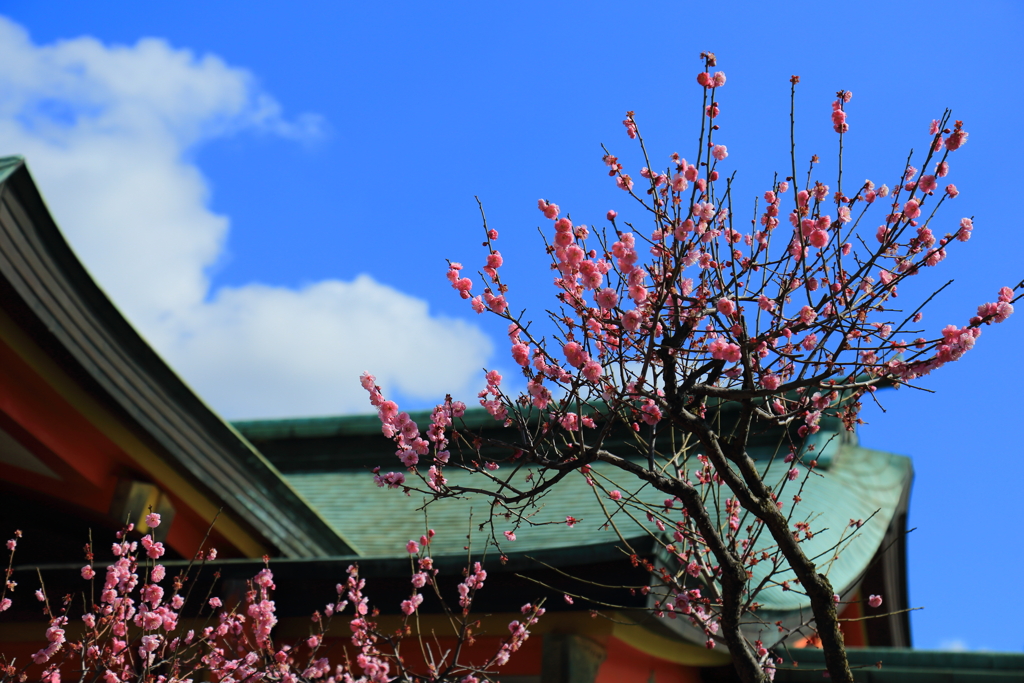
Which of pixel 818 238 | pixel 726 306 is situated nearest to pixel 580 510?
pixel 818 238

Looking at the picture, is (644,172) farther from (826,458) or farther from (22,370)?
(826,458)

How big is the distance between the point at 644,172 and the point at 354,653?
4114 millimetres

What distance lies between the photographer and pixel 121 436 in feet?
18.0

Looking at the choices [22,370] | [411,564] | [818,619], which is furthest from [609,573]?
[22,370]

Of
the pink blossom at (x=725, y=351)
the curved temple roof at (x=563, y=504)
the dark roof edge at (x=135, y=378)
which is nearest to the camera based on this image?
the pink blossom at (x=725, y=351)

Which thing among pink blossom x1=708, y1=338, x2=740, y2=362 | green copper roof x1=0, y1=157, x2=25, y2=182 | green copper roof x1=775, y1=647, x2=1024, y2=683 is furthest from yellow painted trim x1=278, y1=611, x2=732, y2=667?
green copper roof x1=0, y1=157, x2=25, y2=182

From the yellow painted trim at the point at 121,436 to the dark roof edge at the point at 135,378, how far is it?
15 cm

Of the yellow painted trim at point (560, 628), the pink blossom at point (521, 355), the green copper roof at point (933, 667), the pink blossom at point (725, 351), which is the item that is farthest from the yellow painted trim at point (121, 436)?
the pink blossom at point (725, 351)

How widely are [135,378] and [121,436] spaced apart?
1.44ft

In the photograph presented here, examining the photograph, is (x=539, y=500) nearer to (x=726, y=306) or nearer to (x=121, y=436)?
(x=121, y=436)

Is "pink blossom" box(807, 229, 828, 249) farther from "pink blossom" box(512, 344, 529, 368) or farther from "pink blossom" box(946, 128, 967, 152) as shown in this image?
"pink blossom" box(512, 344, 529, 368)

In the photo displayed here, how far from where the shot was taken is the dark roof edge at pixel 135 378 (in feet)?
15.3

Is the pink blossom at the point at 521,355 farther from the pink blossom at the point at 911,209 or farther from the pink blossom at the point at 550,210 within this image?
the pink blossom at the point at 911,209

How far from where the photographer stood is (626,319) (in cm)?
276
